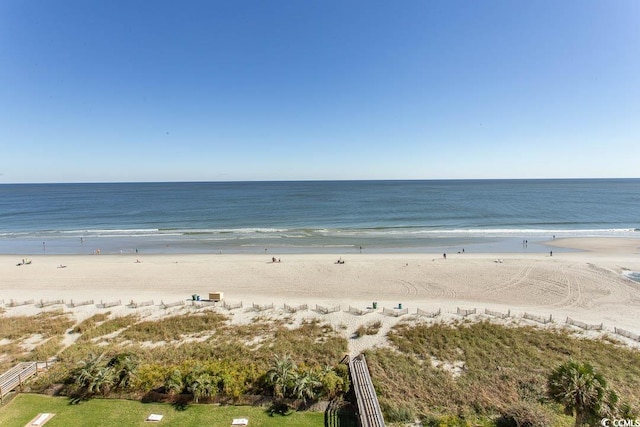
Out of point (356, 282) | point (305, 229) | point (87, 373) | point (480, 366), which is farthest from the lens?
point (305, 229)

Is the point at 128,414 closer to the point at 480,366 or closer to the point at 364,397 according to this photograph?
the point at 364,397

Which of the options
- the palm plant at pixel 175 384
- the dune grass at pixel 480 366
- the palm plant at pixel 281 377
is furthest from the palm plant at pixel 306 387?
the palm plant at pixel 175 384

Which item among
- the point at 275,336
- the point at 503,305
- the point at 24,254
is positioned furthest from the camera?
the point at 24,254

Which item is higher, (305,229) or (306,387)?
(306,387)

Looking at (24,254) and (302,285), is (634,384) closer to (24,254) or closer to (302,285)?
(302,285)

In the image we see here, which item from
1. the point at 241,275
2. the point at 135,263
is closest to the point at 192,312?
the point at 241,275

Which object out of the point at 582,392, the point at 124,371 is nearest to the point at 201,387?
the point at 124,371

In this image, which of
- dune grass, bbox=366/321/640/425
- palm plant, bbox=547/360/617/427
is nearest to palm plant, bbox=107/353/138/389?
dune grass, bbox=366/321/640/425
